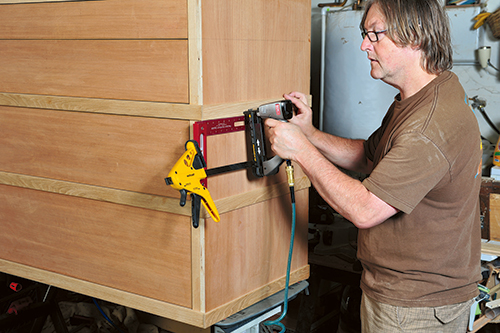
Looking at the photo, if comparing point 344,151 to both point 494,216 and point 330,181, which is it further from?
point 494,216

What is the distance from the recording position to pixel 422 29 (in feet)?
4.53

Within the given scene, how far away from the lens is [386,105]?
2.40 m

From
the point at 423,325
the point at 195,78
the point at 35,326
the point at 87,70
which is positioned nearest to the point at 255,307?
the point at 423,325

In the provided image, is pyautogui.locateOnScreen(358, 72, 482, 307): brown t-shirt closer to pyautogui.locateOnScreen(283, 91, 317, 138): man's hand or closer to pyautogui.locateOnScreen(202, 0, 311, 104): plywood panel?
pyautogui.locateOnScreen(283, 91, 317, 138): man's hand

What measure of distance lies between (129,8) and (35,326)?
5.44ft

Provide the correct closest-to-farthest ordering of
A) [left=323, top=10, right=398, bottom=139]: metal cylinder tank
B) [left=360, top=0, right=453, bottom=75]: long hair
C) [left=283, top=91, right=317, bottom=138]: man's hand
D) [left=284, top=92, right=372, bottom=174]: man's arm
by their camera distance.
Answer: [left=360, top=0, right=453, bottom=75]: long hair < [left=283, top=91, right=317, bottom=138]: man's hand < [left=284, top=92, right=372, bottom=174]: man's arm < [left=323, top=10, right=398, bottom=139]: metal cylinder tank

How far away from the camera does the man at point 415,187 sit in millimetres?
1274

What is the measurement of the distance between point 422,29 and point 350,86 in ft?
3.48

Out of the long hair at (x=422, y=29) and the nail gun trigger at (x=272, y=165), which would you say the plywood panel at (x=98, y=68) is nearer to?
the nail gun trigger at (x=272, y=165)

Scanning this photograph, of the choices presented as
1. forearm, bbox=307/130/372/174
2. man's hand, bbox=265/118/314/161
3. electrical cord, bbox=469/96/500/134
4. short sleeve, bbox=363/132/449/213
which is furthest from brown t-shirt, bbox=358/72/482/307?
electrical cord, bbox=469/96/500/134

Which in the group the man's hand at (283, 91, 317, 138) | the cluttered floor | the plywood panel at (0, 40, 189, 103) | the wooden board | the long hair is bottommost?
the cluttered floor

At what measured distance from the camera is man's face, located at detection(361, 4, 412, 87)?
1.41m

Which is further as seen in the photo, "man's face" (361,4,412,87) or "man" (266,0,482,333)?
"man's face" (361,4,412,87)

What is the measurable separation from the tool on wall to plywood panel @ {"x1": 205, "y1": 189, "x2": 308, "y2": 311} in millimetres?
95
